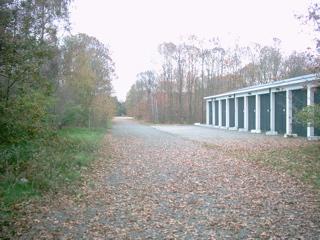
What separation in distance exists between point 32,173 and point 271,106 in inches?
884

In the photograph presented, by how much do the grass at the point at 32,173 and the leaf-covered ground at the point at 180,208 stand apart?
1.18 ft

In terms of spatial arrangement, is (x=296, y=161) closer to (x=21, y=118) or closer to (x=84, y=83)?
(x=21, y=118)

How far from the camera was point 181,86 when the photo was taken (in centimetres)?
6384

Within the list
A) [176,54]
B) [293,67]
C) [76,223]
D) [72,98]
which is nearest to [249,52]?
[176,54]

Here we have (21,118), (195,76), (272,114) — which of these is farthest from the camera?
(195,76)

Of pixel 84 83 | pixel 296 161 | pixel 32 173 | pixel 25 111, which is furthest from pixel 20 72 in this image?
pixel 84 83

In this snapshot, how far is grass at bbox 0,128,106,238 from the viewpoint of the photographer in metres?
8.13

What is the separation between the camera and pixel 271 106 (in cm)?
2895

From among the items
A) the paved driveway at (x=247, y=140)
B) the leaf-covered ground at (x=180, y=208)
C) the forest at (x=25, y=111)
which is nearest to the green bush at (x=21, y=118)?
the forest at (x=25, y=111)

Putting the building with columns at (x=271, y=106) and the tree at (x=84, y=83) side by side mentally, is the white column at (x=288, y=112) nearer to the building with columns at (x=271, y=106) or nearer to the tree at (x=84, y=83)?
the building with columns at (x=271, y=106)

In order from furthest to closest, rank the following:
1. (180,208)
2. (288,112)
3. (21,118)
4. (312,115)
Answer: (288,112)
(312,115)
(21,118)
(180,208)

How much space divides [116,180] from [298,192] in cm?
491

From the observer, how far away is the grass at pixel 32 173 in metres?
8.13

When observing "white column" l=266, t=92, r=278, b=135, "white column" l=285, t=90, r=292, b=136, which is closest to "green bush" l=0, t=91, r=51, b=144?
"white column" l=285, t=90, r=292, b=136
